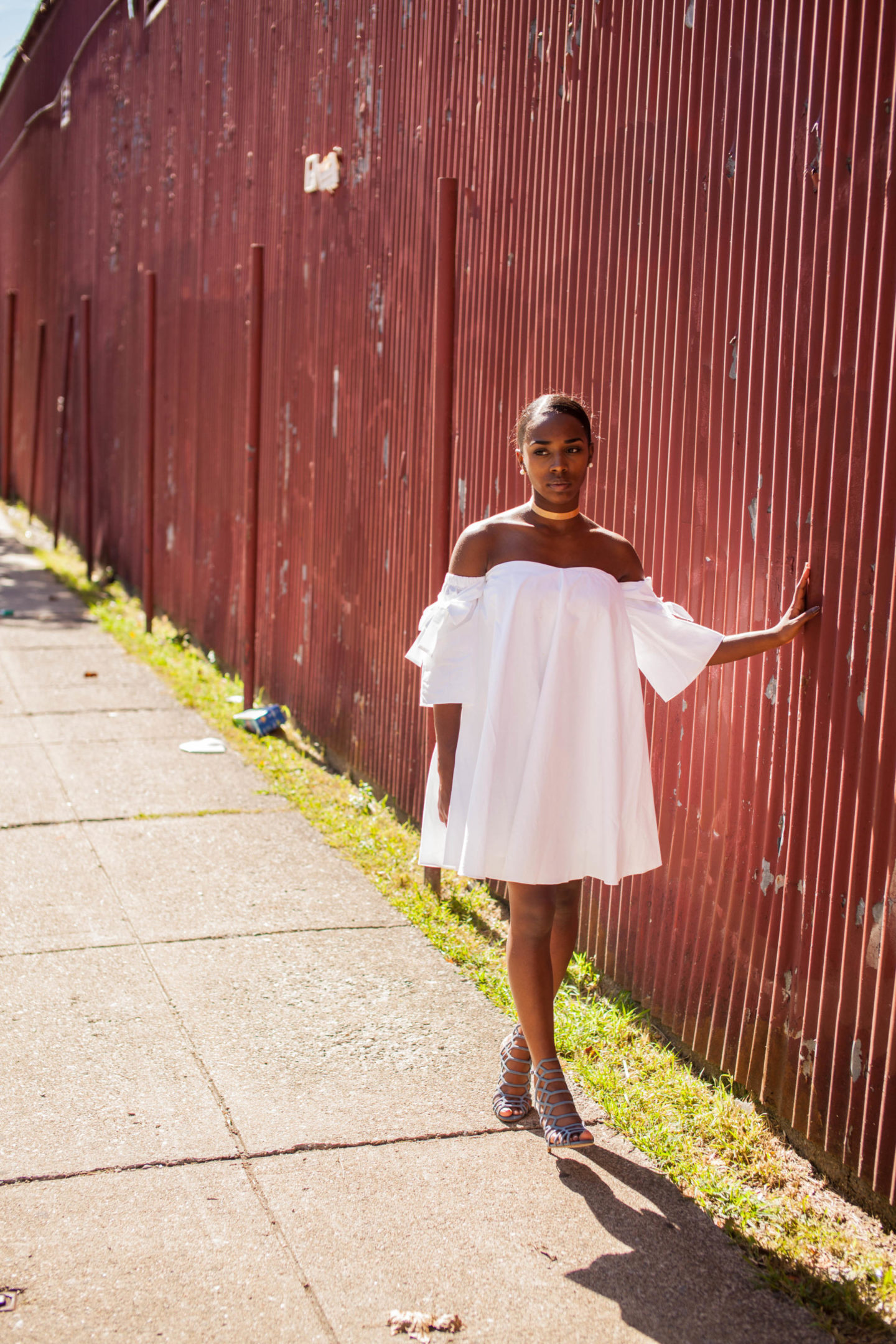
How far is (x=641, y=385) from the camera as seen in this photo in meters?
3.91

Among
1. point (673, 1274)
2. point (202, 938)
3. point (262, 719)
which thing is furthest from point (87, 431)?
point (673, 1274)

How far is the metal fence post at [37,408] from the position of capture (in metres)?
16.0

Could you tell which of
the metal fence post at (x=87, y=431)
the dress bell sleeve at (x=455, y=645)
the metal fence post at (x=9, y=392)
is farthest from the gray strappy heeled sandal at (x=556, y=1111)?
the metal fence post at (x=9, y=392)

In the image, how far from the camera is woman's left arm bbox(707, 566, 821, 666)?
314 cm

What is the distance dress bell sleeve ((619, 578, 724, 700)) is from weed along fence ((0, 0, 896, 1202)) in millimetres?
199

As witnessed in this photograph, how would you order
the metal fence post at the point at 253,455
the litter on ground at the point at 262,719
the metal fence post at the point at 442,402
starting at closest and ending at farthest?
1. the metal fence post at the point at 442,402
2. the litter on ground at the point at 262,719
3. the metal fence post at the point at 253,455

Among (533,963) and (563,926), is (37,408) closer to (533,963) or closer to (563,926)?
(563,926)

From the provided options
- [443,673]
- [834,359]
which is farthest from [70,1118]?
[834,359]

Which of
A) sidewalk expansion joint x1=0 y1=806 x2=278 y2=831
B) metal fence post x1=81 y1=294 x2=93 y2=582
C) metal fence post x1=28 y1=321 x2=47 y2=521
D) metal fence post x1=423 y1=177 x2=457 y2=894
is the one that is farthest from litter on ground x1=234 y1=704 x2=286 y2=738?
metal fence post x1=28 y1=321 x2=47 y2=521

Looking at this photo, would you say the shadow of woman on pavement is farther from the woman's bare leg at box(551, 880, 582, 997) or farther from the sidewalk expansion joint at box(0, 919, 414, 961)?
the sidewalk expansion joint at box(0, 919, 414, 961)

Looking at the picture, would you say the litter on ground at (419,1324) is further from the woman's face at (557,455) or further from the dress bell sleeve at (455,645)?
the woman's face at (557,455)

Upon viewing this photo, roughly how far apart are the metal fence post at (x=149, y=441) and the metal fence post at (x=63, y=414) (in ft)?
12.9

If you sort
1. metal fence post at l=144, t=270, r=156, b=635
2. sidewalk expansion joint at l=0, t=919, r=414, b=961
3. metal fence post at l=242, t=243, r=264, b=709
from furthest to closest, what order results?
1. metal fence post at l=144, t=270, r=156, b=635
2. metal fence post at l=242, t=243, r=264, b=709
3. sidewalk expansion joint at l=0, t=919, r=414, b=961

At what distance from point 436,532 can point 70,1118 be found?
8.27 feet
